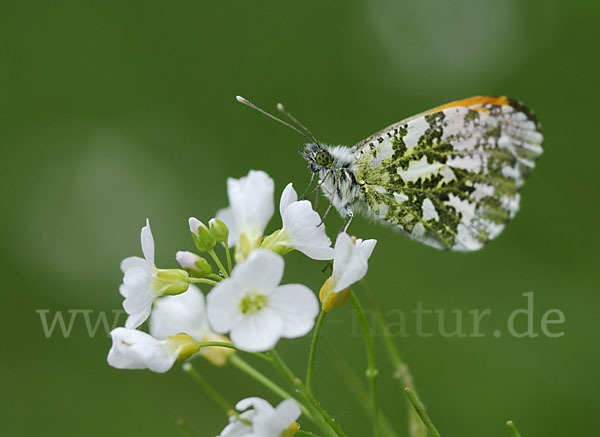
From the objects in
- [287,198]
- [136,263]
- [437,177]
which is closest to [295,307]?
[287,198]

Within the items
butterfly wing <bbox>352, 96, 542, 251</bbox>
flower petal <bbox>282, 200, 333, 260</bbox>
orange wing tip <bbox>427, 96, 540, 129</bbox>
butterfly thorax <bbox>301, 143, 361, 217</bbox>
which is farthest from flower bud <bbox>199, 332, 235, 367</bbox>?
orange wing tip <bbox>427, 96, 540, 129</bbox>

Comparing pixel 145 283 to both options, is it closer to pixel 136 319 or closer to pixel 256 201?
pixel 136 319

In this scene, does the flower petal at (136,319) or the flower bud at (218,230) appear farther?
the flower bud at (218,230)

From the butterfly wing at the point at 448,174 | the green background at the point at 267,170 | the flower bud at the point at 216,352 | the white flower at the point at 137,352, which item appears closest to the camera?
A: the white flower at the point at 137,352

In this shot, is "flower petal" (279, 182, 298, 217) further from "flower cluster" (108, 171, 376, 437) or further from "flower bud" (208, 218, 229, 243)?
"flower bud" (208, 218, 229, 243)

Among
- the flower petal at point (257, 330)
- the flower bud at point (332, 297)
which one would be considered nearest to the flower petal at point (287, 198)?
the flower bud at point (332, 297)

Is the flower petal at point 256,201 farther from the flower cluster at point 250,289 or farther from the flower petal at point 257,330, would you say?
the flower petal at point 257,330

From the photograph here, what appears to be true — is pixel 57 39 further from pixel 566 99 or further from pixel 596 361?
pixel 596 361
